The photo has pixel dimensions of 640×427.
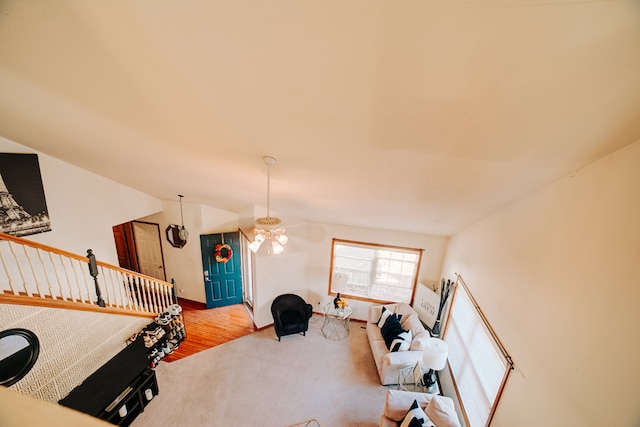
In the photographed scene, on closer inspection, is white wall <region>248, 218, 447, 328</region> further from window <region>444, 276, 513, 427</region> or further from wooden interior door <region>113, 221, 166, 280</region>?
wooden interior door <region>113, 221, 166, 280</region>

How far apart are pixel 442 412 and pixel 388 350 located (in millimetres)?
1589

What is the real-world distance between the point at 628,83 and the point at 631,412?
1644 mm

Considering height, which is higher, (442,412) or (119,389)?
(442,412)

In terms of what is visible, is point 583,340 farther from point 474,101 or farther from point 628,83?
point 474,101

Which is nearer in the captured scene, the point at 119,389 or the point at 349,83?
the point at 349,83

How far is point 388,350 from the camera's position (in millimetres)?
4293

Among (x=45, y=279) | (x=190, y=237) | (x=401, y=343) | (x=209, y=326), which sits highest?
(x=45, y=279)

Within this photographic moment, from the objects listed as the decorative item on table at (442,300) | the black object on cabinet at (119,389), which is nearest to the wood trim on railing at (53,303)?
the black object on cabinet at (119,389)

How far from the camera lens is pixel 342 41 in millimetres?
1000

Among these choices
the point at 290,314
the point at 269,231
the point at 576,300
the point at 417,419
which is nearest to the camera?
the point at 576,300

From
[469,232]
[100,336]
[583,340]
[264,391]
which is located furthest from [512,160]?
[100,336]

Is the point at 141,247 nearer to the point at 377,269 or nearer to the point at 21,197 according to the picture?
the point at 21,197

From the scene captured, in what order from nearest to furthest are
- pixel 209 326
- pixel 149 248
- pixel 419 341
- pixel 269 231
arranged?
1. pixel 269 231
2. pixel 419 341
3. pixel 209 326
4. pixel 149 248

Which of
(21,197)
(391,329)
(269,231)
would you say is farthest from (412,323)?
(21,197)
